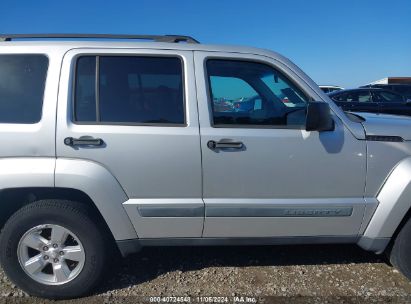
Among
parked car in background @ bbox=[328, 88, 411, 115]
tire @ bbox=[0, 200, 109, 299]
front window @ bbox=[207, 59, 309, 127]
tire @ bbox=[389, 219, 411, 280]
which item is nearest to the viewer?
tire @ bbox=[0, 200, 109, 299]

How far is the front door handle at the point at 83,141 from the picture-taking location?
2836 mm

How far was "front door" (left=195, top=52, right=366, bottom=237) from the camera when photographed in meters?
2.96

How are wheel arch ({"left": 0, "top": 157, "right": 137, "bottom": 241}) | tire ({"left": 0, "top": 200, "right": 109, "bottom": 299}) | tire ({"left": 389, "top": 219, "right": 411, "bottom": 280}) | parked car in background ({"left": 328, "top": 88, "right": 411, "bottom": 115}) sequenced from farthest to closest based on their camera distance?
parked car in background ({"left": 328, "top": 88, "right": 411, "bottom": 115})
tire ({"left": 389, "top": 219, "right": 411, "bottom": 280})
tire ({"left": 0, "top": 200, "right": 109, "bottom": 299})
wheel arch ({"left": 0, "top": 157, "right": 137, "bottom": 241})

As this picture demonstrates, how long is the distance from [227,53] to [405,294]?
230cm

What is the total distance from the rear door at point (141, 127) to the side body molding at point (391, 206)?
4.40 ft

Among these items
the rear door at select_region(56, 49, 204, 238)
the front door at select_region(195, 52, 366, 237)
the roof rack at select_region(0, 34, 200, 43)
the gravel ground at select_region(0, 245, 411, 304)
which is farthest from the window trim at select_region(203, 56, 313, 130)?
the gravel ground at select_region(0, 245, 411, 304)

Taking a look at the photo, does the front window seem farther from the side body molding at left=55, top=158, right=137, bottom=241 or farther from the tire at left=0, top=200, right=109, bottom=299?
the tire at left=0, top=200, right=109, bottom=299

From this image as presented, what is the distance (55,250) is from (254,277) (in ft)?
5.24

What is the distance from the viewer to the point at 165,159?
291 cm

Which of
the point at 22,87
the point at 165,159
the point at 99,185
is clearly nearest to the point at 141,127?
the point at 165,159

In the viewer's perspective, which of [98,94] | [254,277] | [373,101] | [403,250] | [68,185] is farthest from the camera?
[373,101]

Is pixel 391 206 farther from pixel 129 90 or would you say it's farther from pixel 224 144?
pixel 129 90

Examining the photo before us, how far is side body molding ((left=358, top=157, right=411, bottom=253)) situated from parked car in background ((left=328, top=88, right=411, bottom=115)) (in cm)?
927

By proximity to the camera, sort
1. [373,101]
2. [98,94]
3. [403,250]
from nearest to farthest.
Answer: [98,94], [403,250], [373,101]
